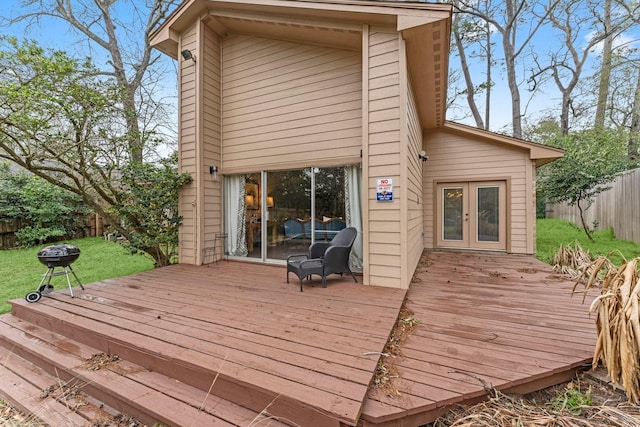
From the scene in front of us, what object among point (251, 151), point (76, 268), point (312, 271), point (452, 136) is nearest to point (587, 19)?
point (452, 136)

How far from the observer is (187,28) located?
575cm

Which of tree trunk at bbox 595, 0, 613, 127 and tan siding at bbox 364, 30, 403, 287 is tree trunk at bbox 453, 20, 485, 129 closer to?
tree trunk at bbox 595, 0, 613, 127

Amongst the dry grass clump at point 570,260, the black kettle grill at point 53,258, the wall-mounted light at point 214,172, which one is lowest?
the dry grass clump at point 570,260

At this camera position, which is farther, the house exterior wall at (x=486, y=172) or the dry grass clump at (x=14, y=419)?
the house exterior wall at (x=486, y=172)

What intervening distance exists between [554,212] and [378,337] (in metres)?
15.8

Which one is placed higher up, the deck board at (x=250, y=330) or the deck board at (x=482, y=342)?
the deck board at (x=250, y=330)

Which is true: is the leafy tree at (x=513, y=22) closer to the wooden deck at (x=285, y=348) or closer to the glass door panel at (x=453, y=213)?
the glass door panel at (x=453, y=213)

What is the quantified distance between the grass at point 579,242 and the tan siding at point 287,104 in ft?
17.0

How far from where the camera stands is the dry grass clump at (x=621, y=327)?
1664 mm

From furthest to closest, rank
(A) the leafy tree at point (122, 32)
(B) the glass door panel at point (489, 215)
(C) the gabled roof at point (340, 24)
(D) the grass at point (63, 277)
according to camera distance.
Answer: (A) the leafy tree at point (122, 32) → (B) the glass door panel at point (489, 215) → (D) the grass at point (63, 277) → (C) the gabled roof at point (340, 24)

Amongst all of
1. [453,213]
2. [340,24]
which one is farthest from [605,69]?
[340,24]

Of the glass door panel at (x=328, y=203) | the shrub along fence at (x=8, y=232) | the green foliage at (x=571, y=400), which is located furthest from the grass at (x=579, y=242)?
the shrub along fence at (x=8, y=232)

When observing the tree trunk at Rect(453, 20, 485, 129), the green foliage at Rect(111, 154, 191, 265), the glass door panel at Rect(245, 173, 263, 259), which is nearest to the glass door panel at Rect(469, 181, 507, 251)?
the glass door panel at Rect(245, 173, 263, 259)

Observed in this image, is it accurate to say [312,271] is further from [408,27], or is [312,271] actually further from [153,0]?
[153,0]
